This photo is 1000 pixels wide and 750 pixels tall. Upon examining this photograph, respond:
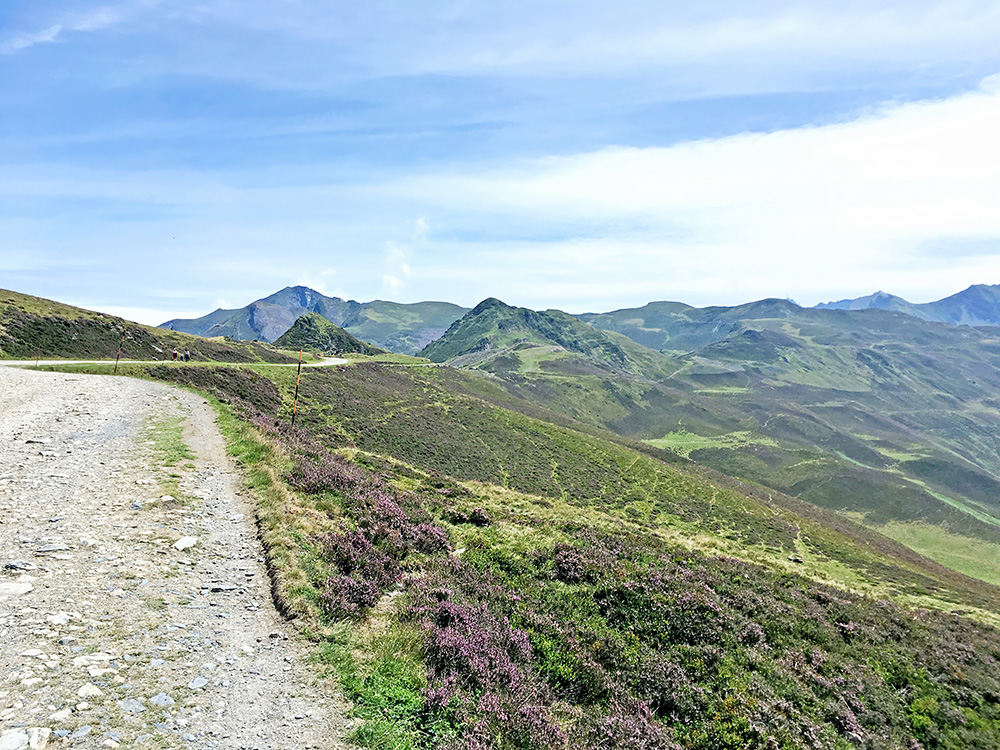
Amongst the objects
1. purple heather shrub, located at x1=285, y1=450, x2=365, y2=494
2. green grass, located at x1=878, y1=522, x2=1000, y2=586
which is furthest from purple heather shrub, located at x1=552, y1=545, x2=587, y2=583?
green grass, located at x1=878, y1=522, x2=1000, y2=586

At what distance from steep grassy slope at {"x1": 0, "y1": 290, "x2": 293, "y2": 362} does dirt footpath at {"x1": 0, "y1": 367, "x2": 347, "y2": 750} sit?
213ft

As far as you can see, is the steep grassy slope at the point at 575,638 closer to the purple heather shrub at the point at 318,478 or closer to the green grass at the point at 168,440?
the purple heather shrub at the point at 318,478

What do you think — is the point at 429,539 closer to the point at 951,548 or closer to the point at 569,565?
the point at 569,565

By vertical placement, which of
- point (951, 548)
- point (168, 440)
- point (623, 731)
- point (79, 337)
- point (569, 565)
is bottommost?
point (951, 548)

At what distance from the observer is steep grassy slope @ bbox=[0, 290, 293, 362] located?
63594 mm

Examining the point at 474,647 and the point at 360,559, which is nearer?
the point at 474,647

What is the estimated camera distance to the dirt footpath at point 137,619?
5.98 metres

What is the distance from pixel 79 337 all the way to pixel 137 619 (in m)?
91.2

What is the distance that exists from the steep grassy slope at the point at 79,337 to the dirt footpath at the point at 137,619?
213 feet

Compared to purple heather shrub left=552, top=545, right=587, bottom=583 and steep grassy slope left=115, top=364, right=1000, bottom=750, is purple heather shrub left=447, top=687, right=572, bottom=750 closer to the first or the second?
steep grassy slope left=115, top=364, right=1000, bottom=750

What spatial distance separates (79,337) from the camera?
74375mm

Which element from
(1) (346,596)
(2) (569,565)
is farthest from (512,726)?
(2) (569,565)

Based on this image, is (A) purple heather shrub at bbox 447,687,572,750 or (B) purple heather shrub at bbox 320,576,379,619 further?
(B) purple heather shrub at bbox 320,576,379,619

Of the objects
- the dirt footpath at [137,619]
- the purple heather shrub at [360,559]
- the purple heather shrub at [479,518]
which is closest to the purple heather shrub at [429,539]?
the purple heather shrub at [360,559]
